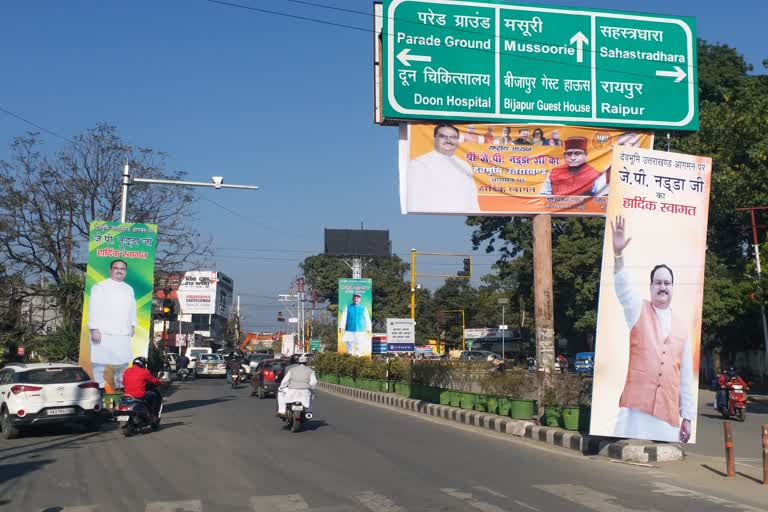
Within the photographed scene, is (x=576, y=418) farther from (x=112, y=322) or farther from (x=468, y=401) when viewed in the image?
(x=112, y=322)

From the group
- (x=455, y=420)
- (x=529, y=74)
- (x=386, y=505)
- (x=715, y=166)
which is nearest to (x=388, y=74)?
(x=529, y=74)

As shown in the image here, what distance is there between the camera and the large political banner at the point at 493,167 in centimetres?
1664

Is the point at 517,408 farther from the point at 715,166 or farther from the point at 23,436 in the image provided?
the point at 715,166

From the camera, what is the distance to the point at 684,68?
1770 cm

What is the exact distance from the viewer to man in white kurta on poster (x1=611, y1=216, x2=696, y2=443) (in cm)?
1195

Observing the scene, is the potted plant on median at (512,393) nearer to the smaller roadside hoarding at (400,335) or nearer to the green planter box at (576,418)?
the green planter box at (576,418)

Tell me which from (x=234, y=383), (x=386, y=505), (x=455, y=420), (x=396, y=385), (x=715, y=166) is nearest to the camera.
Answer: (x=386, y=505)

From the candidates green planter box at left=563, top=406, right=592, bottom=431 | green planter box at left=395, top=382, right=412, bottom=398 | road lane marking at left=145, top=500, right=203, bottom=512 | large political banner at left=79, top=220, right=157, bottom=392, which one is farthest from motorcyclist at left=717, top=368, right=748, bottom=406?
road lane marking at left=145, top=500, right=203, bottom=512

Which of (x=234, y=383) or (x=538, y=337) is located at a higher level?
(x=538, y=337)

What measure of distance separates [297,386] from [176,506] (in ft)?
28.0

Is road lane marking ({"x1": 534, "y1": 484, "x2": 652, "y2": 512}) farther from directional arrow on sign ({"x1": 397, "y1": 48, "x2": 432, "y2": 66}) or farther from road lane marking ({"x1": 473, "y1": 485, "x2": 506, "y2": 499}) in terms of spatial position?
directional arrow on sign ({"x1": 397, "y1": 48, "x2": 432, "y2": 66})

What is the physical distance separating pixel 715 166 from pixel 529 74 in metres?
19.9

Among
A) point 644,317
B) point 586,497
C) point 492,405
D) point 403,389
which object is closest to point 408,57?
point 644,317

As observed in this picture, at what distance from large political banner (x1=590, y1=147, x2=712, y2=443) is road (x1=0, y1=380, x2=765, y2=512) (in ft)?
3.43
